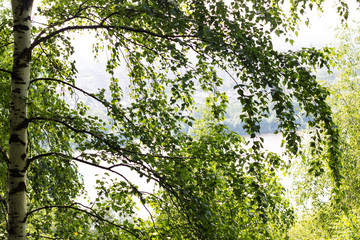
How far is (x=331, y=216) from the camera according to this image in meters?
16.5

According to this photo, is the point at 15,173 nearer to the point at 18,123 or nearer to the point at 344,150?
the point at 18,123

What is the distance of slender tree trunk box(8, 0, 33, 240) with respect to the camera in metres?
3.84

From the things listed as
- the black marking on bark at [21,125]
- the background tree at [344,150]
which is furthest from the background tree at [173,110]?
the background tree at [344,150]

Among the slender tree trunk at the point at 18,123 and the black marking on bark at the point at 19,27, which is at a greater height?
the black marking on bark at the point at 19,27

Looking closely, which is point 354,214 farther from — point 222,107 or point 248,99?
point 248,99

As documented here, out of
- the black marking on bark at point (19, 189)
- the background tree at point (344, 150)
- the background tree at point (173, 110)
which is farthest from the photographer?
the background tree at point (344, 150)

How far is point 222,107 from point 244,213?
1463 mm

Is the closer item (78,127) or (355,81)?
(78,127)

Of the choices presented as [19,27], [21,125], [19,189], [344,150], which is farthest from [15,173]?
[344,150]

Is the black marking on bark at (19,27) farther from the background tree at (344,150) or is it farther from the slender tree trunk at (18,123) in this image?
the background tree at (344,150)

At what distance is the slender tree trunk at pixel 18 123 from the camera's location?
3.84 metres

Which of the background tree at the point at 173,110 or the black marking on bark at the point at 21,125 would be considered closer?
the background tree at the point at 173,110

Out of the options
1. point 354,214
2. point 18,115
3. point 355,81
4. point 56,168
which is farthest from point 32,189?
point 355,81

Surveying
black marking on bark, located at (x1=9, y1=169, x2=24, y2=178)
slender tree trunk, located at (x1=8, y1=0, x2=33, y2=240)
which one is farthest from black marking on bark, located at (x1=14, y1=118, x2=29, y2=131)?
black marking on bark, located at (x1=9, y1=169, x2=24, y2=178)
